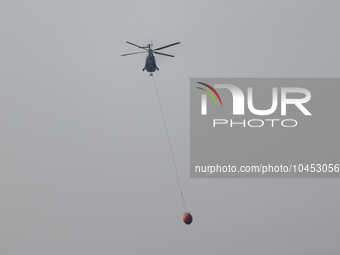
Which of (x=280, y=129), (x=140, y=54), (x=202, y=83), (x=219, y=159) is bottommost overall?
(x=219, y=159)

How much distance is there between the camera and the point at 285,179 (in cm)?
1805

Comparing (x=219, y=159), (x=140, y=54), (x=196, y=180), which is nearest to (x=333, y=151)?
(x=219, y=159)

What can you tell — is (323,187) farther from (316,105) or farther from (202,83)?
(202,83)

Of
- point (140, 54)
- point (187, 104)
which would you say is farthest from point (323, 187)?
point (140, 54)

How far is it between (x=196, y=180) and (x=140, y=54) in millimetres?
6563

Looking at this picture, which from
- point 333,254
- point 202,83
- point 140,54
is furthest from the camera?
point 333,254

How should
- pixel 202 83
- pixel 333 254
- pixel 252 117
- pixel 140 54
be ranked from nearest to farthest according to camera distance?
pixel 140 54
pixel 202 83
pixel 252 117
pixel 333 254

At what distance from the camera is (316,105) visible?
1745 centimetres

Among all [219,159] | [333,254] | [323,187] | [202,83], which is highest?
[202,83]

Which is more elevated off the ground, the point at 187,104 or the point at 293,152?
the point at 187,104

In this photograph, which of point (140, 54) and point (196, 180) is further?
point (196, 180)

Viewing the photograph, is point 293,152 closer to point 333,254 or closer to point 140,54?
point 333,254

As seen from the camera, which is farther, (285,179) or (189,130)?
(285,179)

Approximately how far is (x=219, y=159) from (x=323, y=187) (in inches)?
205
